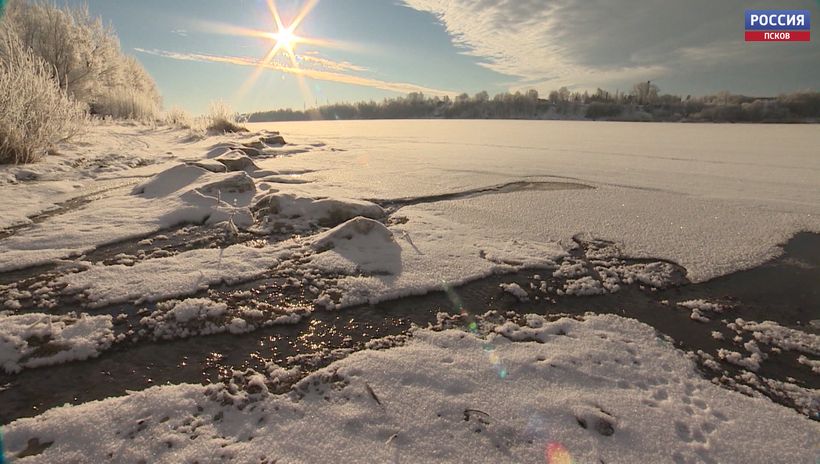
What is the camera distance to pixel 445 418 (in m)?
0.99

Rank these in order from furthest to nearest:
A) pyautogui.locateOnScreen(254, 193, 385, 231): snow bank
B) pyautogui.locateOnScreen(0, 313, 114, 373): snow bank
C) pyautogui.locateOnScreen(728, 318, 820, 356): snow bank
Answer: pyautogui.locateOnScreen(254, 193, 385, 231): snow bank, pyautogui.locateOnScreen(728, 318, 820, 356): snow bank, pyautogui.locateOnScreen(0, 313, 114, 373): snow bank

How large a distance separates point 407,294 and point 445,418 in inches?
28.9

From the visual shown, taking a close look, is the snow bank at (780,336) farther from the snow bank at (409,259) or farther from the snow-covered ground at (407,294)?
the snow bank at (409,259)

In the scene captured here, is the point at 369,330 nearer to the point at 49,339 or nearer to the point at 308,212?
the point at 49,339

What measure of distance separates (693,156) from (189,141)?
31.4 ft

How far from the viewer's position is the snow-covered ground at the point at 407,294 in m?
0.93

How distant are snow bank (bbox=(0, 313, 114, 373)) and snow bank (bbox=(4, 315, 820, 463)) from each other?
312 millimetres

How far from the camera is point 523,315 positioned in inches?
60.6

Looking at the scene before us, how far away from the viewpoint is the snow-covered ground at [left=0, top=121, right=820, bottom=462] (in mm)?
930

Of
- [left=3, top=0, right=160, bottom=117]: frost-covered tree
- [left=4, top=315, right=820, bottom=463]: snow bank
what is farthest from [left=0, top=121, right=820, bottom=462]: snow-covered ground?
[left=3, top=0, right=160, bottom=117]: frost-covered tree

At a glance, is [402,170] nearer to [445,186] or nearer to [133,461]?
[445,186]

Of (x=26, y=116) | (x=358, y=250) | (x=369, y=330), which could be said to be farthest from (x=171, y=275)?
(x=26, y=116)

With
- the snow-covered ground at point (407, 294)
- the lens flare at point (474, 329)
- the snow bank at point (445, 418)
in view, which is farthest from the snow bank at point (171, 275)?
the lens flare at point (474, 329)

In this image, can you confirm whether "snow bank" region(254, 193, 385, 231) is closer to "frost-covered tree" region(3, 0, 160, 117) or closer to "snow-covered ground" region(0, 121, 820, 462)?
"snow-covered ground" region(0, 121, 820, 462)
